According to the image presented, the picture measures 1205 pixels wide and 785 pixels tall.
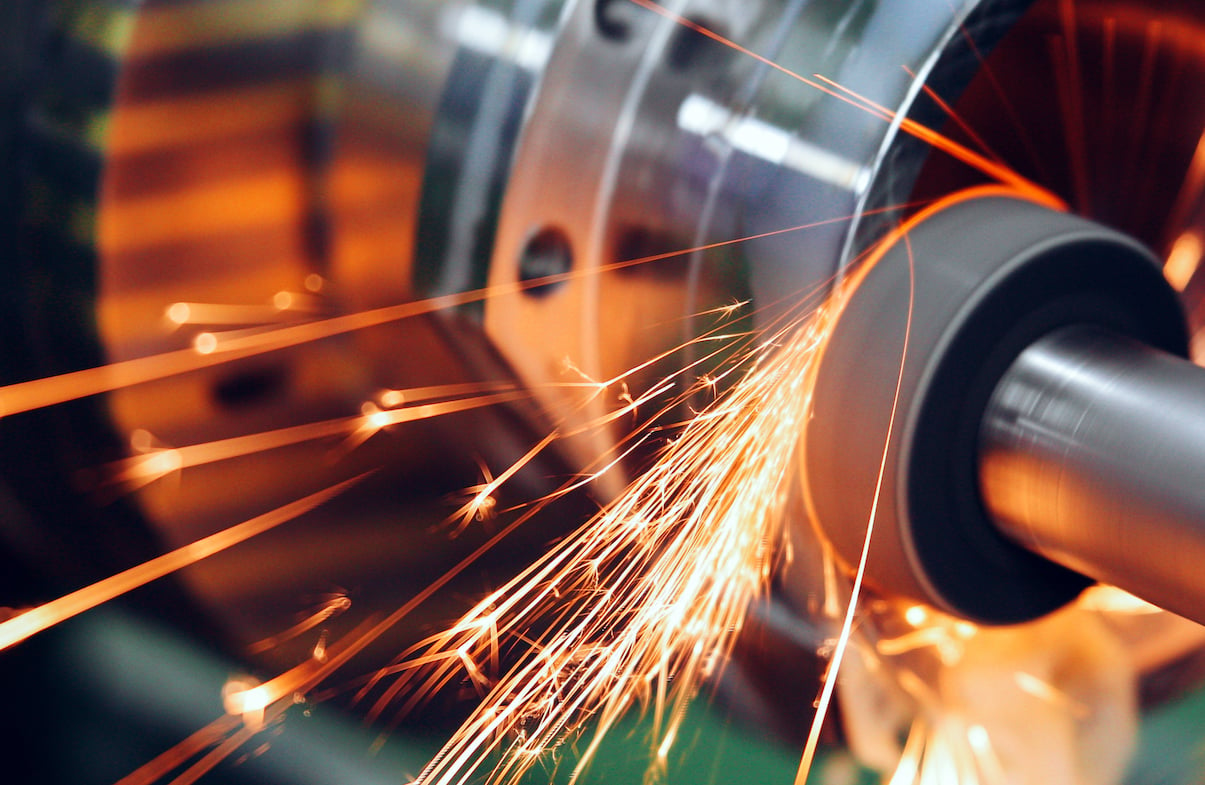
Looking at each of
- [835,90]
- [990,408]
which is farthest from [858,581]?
[835,90]

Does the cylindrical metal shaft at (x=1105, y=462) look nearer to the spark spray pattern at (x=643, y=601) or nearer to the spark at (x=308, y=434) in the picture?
the spark spray pattern at (x=643, y=601)

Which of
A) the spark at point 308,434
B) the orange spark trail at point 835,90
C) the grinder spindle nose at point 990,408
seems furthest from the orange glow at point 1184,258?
the spark at point 308,434

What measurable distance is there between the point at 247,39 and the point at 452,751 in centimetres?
36

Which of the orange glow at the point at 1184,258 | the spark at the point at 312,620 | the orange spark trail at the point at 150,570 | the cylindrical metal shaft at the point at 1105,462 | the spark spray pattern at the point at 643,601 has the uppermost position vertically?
the orange spark trail at the point at 150,570

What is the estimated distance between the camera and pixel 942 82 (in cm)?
49

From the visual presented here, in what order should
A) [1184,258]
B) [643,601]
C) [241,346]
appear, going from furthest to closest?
[1184,258] → [643,601] → [241,346]

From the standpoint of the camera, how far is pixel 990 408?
519 mm

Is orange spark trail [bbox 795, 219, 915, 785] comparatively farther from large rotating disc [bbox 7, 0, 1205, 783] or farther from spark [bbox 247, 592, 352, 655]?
spark [bbox 247, 592, 352, 655]

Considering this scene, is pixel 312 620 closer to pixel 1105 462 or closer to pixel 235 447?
pixel 235 447

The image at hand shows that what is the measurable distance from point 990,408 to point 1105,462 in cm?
6

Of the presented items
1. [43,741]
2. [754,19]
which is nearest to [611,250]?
[754,19]

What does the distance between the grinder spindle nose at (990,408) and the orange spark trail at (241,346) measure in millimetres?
Result: 67

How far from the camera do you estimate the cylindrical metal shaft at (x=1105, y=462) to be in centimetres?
46

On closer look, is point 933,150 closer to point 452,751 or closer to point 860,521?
point 860,521
